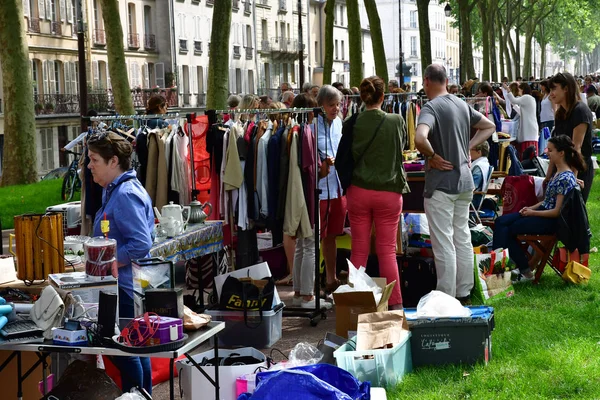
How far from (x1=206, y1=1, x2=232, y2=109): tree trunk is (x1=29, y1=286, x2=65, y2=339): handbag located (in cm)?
1754

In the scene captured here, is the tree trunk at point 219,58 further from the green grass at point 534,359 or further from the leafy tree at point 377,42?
the green grass at point 534,359

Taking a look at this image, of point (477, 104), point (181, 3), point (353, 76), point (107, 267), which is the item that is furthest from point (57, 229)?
point (181, 3)

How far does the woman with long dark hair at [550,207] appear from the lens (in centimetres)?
961

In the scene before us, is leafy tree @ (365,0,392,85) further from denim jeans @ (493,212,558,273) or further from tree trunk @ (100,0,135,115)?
denim jeans @ (493,212,558,273)

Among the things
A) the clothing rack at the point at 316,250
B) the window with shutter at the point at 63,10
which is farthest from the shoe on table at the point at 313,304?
the window with shutter at the point at 63,10

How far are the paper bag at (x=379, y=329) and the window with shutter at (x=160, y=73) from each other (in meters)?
51.3

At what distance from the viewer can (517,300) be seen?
30.1ft

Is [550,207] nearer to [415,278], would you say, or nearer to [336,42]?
[415,278]

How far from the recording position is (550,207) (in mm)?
9734

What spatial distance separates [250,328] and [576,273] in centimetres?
348

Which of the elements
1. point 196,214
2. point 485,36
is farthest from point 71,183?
point 485,36

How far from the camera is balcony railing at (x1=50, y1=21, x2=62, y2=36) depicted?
48.1 m

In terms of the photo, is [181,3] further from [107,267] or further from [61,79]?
[107,267]

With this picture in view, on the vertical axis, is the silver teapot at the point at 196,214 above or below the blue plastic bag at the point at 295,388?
above
